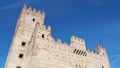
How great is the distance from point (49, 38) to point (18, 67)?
7.28m

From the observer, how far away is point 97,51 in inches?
1288

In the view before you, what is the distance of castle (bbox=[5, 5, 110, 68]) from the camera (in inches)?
993

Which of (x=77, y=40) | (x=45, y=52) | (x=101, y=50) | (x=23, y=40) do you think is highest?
(x=77, y=40)

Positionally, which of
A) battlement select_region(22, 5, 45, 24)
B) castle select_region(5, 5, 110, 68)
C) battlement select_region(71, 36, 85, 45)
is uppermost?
battlement select_region(22, 5, 45, 24)

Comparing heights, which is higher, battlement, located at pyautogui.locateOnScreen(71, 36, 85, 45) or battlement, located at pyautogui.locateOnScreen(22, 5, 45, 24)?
battlement, located at pyautogui.locateOnScreen(22, 5, 45, 24)

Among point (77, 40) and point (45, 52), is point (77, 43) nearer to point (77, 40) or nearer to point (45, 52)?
point (77, 40)

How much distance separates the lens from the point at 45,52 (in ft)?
84.2

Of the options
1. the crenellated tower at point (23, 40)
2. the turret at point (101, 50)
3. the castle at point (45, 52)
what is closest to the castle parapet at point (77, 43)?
the castle at point (45, 52)

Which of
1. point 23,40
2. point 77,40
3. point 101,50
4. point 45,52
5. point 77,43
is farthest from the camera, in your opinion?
point 101,50

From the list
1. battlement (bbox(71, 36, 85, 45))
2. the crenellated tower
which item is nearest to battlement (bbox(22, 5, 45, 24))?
the crenellated tower

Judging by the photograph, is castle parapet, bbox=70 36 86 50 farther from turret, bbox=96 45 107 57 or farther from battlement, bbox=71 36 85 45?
turret, bbox=96 45 107 57

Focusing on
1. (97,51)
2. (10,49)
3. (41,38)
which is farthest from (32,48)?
(97,51)

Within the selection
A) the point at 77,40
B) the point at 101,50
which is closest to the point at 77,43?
the point at 77,40

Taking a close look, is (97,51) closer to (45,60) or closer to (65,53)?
(65,53)
